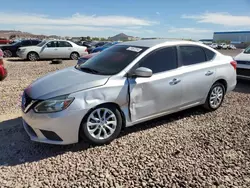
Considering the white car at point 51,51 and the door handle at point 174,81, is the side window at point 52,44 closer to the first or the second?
the white car at point 51,51

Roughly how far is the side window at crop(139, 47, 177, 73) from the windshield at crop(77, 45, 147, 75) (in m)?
0.20

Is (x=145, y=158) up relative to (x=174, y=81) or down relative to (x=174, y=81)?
down

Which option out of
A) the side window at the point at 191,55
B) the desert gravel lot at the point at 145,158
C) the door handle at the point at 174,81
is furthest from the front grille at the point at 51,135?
the side window at the point at 191,55

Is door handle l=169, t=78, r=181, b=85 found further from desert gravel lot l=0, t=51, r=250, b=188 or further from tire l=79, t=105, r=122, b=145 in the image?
tire l=79, t=105, r=122, b=145

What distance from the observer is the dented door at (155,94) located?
368 centimetres

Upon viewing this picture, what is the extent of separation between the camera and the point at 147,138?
12.4 ft

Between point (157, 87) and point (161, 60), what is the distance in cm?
54

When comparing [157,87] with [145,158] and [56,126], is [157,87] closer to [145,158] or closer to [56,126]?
[145,158]

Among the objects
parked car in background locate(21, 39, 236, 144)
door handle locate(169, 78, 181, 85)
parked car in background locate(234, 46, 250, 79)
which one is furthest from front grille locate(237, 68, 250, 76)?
door handle locate(169, 78, 181, 85)

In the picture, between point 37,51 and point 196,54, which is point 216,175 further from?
point 37,51

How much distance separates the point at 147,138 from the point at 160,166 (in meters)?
0.81

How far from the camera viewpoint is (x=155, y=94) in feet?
12.7

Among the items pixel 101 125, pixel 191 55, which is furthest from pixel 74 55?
pixel 101 125

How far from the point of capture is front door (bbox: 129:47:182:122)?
3.70 metres
